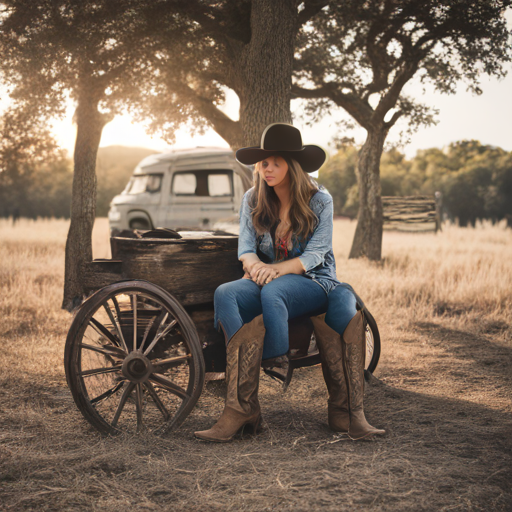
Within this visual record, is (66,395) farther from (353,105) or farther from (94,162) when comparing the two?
(353,105)

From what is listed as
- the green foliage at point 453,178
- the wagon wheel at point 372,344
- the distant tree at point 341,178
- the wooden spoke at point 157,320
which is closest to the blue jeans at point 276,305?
the wooden spoke at point 157,320

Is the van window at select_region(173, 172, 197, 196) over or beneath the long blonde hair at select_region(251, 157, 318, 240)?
over

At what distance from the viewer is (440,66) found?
10406mm

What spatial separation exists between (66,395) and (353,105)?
865 centimetres

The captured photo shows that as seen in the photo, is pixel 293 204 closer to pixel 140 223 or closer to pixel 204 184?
pixel 204 184

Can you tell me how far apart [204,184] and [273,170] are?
7.66 metres

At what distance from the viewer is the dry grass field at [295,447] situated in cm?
227

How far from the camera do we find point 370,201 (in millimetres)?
11469

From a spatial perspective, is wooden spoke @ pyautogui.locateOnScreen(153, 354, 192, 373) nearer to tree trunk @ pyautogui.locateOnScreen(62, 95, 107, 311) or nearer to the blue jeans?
the blue jeans

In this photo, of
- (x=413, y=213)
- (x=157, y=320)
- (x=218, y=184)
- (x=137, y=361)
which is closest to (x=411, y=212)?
(x=413, y=213)

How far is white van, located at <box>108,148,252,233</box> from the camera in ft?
34.6

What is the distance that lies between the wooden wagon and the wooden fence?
17540 millimetres

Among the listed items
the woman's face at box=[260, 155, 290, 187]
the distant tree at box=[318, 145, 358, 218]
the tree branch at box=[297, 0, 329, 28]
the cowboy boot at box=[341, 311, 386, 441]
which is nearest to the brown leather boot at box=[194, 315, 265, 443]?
the cowboy boot at box=[341, 311, 386, 441]

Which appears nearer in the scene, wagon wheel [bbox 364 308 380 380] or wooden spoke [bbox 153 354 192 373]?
wooden spoke [bbox 153 354 192 373]
